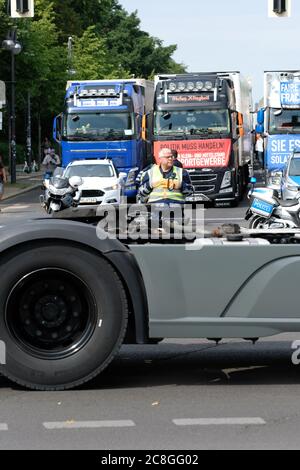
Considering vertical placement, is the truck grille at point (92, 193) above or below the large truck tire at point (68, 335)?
below

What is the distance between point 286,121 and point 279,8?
7202mm

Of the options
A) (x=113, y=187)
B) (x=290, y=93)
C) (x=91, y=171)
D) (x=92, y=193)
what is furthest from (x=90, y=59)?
(x=92, y=193)

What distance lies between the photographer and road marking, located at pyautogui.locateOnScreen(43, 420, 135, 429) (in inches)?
256

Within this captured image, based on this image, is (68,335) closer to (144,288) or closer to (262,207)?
(144,288)

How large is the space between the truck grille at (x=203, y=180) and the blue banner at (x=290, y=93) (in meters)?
3.20

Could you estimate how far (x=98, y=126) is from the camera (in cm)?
3338

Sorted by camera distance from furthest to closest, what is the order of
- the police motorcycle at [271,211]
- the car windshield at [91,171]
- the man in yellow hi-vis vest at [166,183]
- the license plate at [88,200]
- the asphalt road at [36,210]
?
the car windshield at [91,171], the license plate at [88,200], the asphalt road at [36,210], the police motorcycle at [271,211], the man in yellow hi-vis vest at [166,183]

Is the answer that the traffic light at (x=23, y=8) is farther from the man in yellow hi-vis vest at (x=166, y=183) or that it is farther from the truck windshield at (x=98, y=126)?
the man in yellow hi-vis vest at (x=166, y=183)

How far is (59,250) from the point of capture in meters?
7.31

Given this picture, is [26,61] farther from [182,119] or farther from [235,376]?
[235,376]

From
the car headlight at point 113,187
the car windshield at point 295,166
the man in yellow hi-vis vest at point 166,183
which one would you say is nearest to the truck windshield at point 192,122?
the car headlight at point 113,187

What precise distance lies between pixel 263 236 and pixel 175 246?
31.0 inches

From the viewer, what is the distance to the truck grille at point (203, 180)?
30.4 meters
